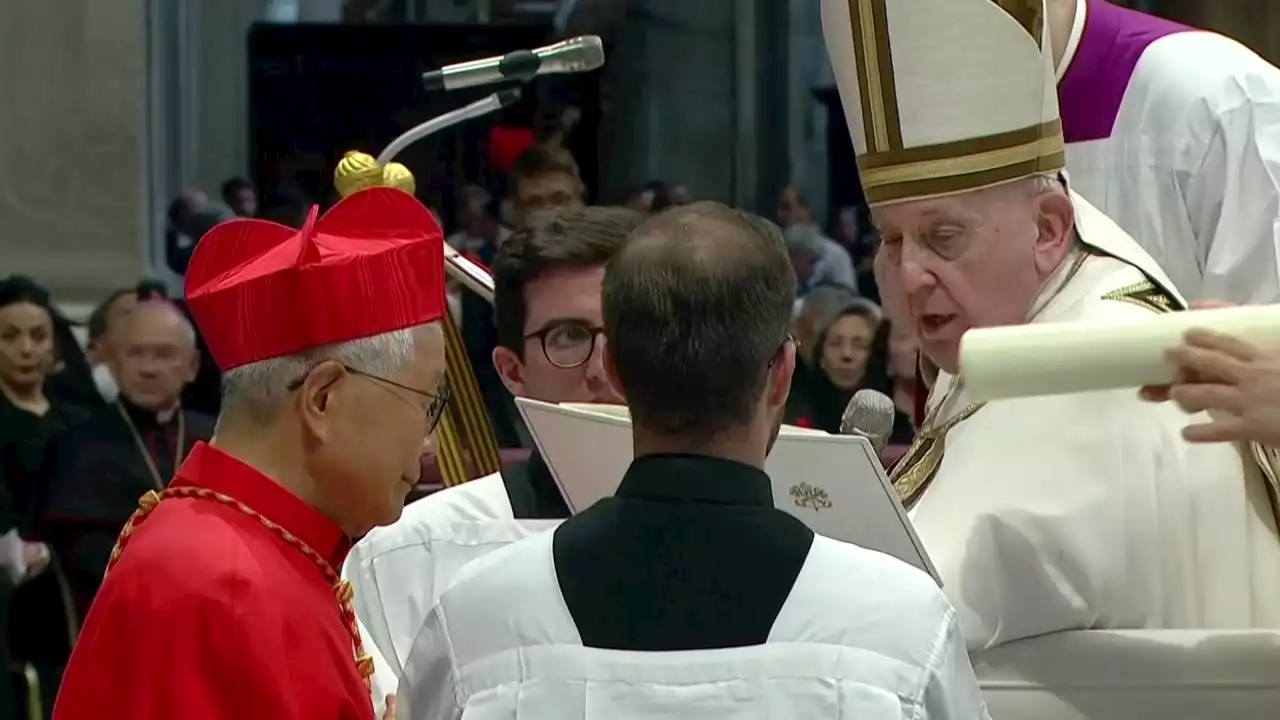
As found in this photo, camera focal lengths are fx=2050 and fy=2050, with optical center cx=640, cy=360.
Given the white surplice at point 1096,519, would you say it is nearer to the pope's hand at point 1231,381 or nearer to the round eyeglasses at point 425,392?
the pope's hand at point 1231,381

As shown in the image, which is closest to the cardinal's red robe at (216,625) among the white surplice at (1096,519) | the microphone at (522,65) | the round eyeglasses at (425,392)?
the round eyeglasses at (425,392)

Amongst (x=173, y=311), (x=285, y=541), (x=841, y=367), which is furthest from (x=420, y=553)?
(x=841, y=367)

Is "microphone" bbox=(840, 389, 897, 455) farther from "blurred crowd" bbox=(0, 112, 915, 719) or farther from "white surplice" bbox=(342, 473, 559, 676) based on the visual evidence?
"blurred crowd" bbox=(0, 112, 915, 719)

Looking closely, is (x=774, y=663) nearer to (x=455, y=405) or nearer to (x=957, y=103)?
(x=957, y=103)

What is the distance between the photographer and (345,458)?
2.29 meters

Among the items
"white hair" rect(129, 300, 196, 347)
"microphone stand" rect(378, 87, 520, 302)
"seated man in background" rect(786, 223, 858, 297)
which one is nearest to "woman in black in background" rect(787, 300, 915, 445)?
"white hair" rect(129, 300, 196, 347)

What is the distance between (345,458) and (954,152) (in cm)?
87

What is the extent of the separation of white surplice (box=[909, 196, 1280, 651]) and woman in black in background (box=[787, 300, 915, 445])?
3740mm

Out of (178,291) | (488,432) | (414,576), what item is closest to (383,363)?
(414,576)

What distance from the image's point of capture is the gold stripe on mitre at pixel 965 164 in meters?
2.57

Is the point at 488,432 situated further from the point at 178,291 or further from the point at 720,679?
the point at 178,291

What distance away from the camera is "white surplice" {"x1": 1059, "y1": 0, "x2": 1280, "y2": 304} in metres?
3.28

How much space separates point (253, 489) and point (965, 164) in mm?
975

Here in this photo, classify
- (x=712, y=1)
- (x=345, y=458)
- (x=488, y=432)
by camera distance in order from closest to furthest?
1. (x=345, y=458)
2. (x=488, y=432)
3. (x=712, y=1)
